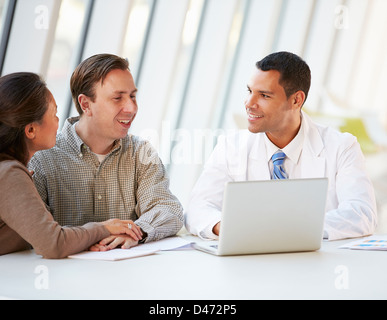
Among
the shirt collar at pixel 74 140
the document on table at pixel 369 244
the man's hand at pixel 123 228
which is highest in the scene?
the shirt collar at pixel 74 140

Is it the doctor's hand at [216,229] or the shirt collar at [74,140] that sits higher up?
the shirt collar at [74,140]

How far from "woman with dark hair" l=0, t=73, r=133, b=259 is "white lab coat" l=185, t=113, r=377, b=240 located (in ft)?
1.95

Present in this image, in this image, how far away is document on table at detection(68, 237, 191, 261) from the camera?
80.0 inches

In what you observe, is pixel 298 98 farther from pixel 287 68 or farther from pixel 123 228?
pixel 123 228

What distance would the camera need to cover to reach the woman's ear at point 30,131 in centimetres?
215

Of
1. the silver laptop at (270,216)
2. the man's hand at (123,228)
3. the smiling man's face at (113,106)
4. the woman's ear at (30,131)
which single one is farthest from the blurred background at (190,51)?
the silver laptop at (270,216)

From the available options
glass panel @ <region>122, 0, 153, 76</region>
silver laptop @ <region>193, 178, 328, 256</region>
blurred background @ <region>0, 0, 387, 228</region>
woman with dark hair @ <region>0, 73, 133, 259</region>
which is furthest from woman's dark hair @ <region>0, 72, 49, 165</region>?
glass panel @ <region>122, 0, 153, 76</region>

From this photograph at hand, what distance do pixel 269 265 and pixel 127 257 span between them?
1.52ft

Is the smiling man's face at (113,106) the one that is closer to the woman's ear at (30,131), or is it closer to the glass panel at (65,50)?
the woman's ear at (30,131)

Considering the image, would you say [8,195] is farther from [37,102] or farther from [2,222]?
[37,102]

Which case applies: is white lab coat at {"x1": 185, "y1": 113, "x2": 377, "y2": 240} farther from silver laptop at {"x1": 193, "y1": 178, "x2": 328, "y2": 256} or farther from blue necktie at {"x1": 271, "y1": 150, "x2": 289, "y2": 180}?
silver laptop at {"x1": 193, "y1": 178, "x2": 328, "y2": 256}

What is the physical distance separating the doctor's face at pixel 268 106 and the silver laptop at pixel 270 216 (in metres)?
0.88

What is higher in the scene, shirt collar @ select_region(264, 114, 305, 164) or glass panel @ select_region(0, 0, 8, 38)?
glass panel @ select_region(0, 0, 8, 38)
